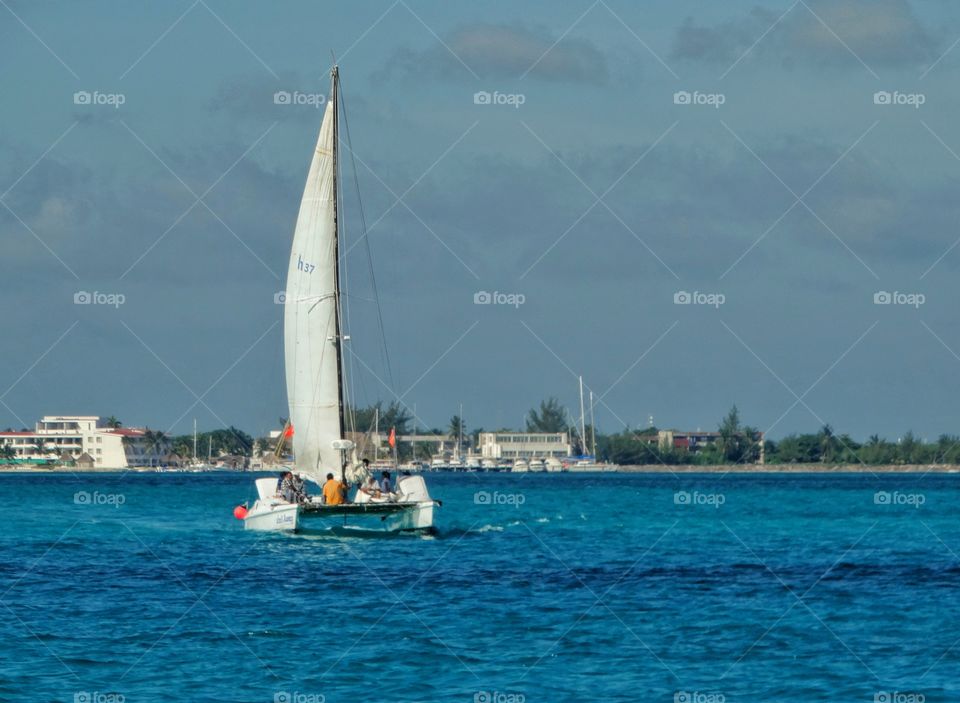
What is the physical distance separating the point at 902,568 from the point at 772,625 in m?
13.5

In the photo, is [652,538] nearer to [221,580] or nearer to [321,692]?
[221,580]

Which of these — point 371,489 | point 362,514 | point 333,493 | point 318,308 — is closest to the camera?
point 362,514

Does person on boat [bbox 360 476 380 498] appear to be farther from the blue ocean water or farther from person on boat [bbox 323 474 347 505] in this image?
the blue ocean water

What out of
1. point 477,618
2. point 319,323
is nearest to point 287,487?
point 319,323

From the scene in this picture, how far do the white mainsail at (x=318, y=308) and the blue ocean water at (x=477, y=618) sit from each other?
3.93m

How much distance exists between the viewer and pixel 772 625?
29688mm

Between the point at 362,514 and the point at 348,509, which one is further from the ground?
the point at 348,509

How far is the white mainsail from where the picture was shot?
51688mm

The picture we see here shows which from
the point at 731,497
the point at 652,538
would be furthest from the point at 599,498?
the point at 652,538

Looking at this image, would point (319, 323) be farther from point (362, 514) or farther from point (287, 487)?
point (362, 514)

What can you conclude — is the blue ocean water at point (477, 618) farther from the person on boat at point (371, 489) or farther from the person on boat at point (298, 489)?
the person on boat at point (371, 489)

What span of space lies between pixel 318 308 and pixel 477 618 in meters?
23.0

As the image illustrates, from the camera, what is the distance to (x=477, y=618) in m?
30.5

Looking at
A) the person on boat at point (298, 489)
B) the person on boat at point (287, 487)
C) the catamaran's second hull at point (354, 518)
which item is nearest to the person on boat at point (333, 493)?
the catamaran's second hull at point (354, 518)
